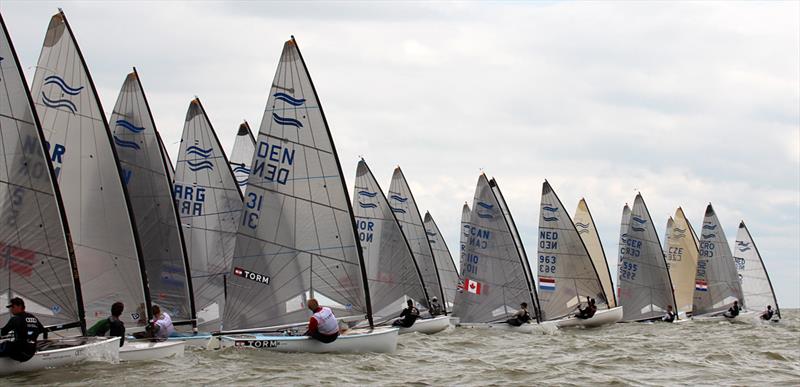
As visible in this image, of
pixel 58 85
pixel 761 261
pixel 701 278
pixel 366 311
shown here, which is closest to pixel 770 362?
pixel 366 311

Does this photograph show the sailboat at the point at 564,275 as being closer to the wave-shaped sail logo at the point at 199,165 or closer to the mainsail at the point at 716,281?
the mainsail at the point at 716,281

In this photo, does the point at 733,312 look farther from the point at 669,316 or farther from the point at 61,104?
the point at 61,104

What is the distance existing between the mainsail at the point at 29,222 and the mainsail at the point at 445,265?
125ft

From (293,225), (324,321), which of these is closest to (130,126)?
(293,225)

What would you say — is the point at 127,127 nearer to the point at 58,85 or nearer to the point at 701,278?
the point at 58,85

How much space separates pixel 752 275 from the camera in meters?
63.1

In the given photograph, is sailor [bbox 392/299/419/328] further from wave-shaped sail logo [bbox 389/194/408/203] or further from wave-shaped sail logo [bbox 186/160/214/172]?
wave-shaped sail logo [bbox 389/194/408/203]

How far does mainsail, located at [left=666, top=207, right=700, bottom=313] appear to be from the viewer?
214 feet

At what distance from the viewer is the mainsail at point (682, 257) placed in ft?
214

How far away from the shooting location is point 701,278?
199ft

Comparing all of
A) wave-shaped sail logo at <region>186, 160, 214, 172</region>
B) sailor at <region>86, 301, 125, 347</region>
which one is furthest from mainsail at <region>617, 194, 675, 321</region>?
sailor at <region>86, 301, 125, 347</region>

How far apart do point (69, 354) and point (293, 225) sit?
8.13 m

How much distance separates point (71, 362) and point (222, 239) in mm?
14306

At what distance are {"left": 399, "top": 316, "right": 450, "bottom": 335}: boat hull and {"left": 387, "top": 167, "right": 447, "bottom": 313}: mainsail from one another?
903 cm
